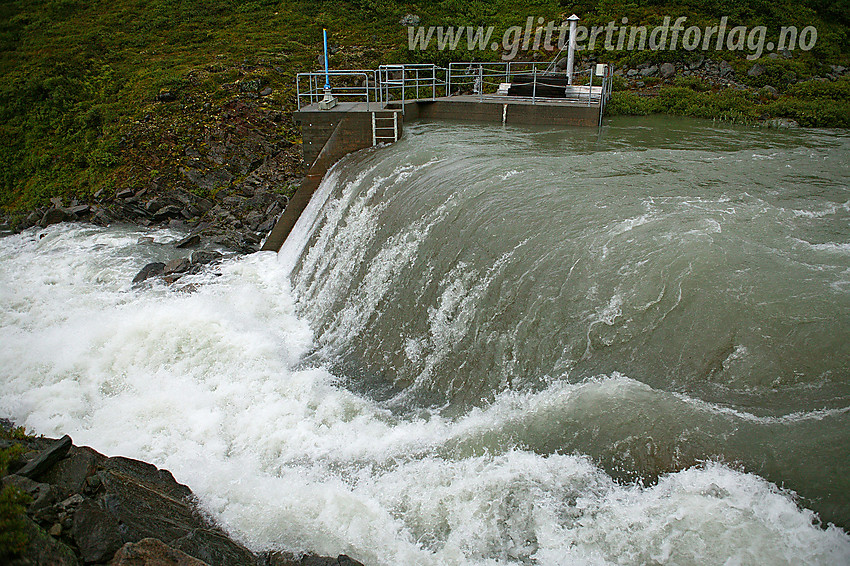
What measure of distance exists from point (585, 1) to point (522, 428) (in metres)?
33.7

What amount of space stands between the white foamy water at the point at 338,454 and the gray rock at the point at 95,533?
137cm

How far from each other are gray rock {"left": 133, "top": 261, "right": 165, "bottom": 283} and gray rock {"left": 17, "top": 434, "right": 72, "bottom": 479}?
8.60 meters

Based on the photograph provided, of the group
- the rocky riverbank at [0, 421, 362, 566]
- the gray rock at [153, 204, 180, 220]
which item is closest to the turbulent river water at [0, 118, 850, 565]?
the rocky riverbank at [0, 421, 362, 566]

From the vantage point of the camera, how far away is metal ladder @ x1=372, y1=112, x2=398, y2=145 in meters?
16.8

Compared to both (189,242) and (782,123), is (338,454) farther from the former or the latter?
(782,123)

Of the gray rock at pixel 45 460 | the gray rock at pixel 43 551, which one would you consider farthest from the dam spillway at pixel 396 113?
the gray rock at pixel 43 551

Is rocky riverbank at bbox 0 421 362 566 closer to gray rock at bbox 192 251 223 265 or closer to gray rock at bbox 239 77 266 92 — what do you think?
gray rock at bbox 192 251 223 265

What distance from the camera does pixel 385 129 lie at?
16938 millimetres

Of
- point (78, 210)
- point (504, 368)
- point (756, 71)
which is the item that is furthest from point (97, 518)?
point (756, 71)

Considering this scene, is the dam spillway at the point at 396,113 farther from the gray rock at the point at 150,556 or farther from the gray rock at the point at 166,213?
the gray rock at the point at 150,556

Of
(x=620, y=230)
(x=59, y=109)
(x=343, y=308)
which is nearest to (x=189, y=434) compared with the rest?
(x=343, y=308)

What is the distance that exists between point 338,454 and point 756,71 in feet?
85.7

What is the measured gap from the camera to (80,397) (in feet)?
31.6

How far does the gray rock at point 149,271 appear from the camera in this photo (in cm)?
1430
